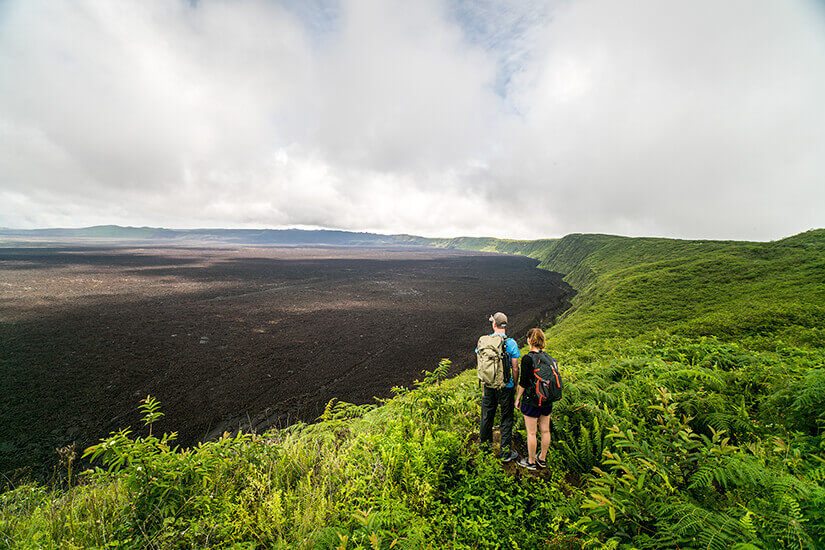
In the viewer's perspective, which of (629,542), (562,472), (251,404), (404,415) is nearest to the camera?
(629,542)

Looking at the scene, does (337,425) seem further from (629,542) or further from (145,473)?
(629,542)

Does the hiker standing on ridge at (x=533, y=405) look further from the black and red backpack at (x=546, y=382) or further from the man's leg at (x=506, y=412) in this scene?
the man's leg at (x=506, y=412)

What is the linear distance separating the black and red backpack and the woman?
0.16ft

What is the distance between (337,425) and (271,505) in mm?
2761

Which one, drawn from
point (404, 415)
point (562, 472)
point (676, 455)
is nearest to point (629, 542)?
point (676, 455)

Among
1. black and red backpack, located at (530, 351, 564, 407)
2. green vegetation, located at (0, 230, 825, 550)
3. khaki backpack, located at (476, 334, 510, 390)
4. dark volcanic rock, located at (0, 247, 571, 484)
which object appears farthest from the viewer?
dark volcanic rock, located at (0, 247, 571, 484)

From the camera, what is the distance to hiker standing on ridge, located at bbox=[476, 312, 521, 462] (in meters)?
4.81

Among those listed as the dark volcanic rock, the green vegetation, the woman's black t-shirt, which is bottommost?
the dark volcanic rock

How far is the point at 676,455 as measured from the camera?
340 cm

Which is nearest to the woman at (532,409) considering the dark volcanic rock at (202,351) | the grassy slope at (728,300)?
the grassy slope at (728,300)

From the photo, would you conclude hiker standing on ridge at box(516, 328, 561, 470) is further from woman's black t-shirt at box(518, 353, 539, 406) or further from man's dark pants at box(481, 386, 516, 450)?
man's dark pants at box(481, 386, 516, 450)

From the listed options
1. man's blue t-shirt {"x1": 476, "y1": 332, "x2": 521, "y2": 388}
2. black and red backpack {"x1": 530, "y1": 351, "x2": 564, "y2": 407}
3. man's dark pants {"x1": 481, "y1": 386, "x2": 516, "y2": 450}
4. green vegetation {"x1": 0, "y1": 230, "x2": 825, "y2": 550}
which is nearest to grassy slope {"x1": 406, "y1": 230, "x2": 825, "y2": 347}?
green vegetation {"x1": 0, "y1": 230, "x2": 825, "y2": 550}

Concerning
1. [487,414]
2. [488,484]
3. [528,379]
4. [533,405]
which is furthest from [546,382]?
[488,484]

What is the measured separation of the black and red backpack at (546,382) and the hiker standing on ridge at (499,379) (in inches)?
17.6
